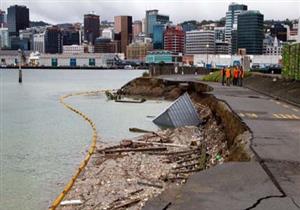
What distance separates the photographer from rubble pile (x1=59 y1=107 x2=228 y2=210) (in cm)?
1169

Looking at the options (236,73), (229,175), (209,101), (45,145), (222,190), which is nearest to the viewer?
(222,190)

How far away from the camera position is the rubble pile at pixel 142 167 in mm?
11688

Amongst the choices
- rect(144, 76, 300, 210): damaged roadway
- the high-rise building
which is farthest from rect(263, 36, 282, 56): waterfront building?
rect(144, 76, 300, 210): damaged roadway

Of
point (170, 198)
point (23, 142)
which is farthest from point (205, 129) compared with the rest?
point (170, 198)

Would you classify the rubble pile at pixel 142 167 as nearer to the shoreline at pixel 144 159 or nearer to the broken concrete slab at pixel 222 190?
the shoreline at pixel 144 159

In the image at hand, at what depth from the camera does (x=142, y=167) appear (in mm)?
15789

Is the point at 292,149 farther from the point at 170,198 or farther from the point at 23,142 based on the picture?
the point at 23,142

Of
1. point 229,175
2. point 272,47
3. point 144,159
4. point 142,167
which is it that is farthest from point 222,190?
point 272,47

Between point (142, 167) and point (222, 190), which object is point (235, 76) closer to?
point (142, 167)

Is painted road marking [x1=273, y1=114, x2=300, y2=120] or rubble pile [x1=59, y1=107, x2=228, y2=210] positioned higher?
painted road marking [x1=273, y1=114, x2=300, y2=120]

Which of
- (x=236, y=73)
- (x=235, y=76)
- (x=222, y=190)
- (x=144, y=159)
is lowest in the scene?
(x=144, y=159)

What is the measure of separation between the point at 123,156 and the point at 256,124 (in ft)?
18.0

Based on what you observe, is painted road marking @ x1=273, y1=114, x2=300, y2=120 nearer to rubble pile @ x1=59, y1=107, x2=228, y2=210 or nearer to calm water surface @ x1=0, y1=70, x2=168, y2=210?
rubble pile @ x1=59, y1=107, x2=228, y2=210

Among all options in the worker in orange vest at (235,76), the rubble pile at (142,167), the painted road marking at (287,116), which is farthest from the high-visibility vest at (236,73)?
the painted road marking at (287,116)
